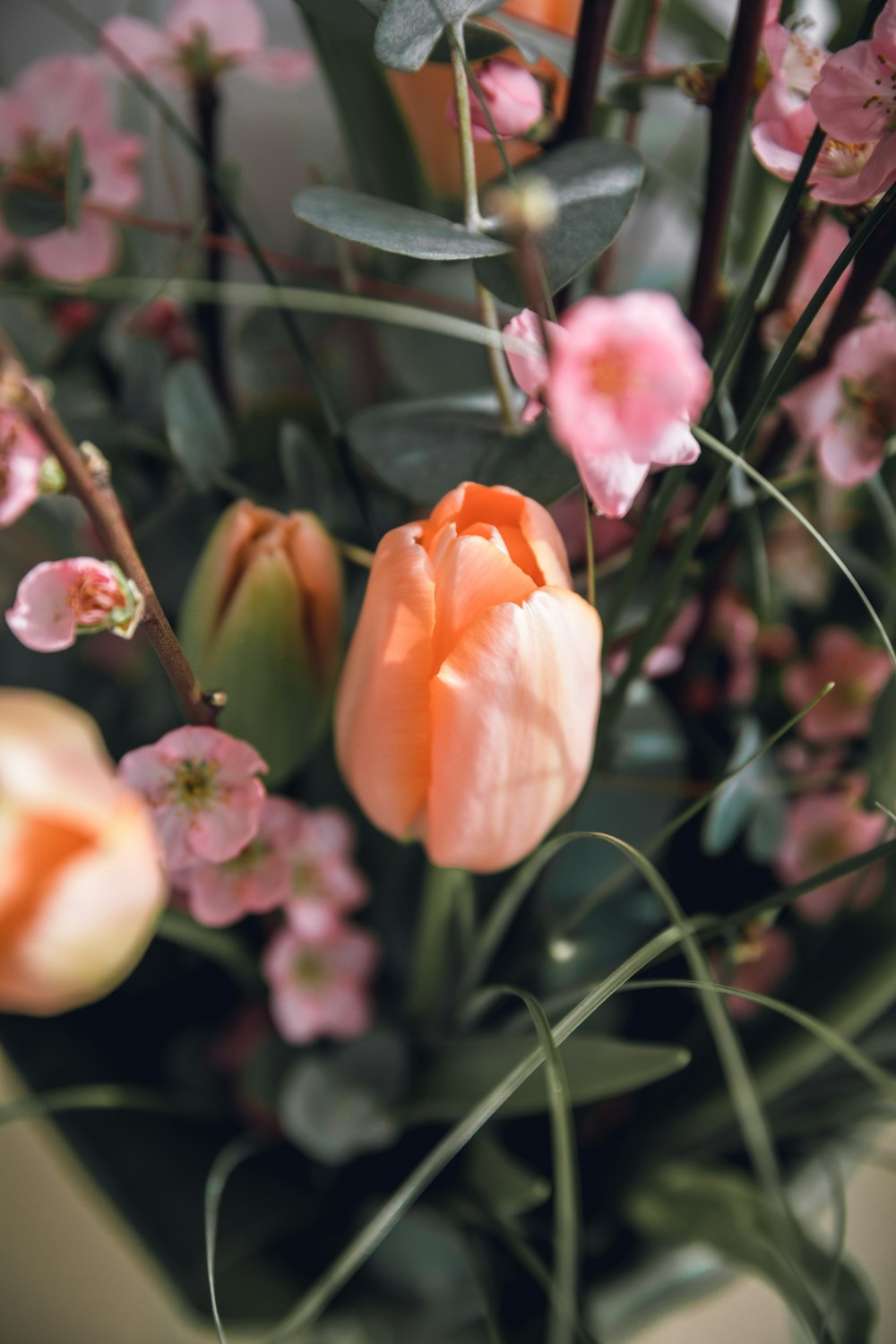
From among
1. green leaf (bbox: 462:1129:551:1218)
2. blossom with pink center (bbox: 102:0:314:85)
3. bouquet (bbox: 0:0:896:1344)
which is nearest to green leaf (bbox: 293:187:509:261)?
bouquet (bbox: 0:0:896:1344)

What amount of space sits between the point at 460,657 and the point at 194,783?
58 mm

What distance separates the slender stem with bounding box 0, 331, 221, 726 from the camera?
0.41ft

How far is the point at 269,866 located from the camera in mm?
230

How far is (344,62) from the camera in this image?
0.83 ft

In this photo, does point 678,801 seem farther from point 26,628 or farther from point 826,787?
point 26,628

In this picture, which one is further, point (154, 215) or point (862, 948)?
point (154, 215)

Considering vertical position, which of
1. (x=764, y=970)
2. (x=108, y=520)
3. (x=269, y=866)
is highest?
(x=108, y=520)

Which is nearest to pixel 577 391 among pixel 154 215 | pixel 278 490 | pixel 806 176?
pixel 806 176

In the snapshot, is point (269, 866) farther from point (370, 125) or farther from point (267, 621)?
point (370, 125)

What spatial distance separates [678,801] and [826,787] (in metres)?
0.05

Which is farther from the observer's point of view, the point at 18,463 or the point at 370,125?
the point at 370,125

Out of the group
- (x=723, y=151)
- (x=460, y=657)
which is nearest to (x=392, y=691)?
(x=460, y=657)

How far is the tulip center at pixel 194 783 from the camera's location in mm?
182

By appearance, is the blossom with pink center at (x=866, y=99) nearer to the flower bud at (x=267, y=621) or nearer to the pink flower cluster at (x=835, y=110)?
the pink flower cluster at (x=835, y=110)
